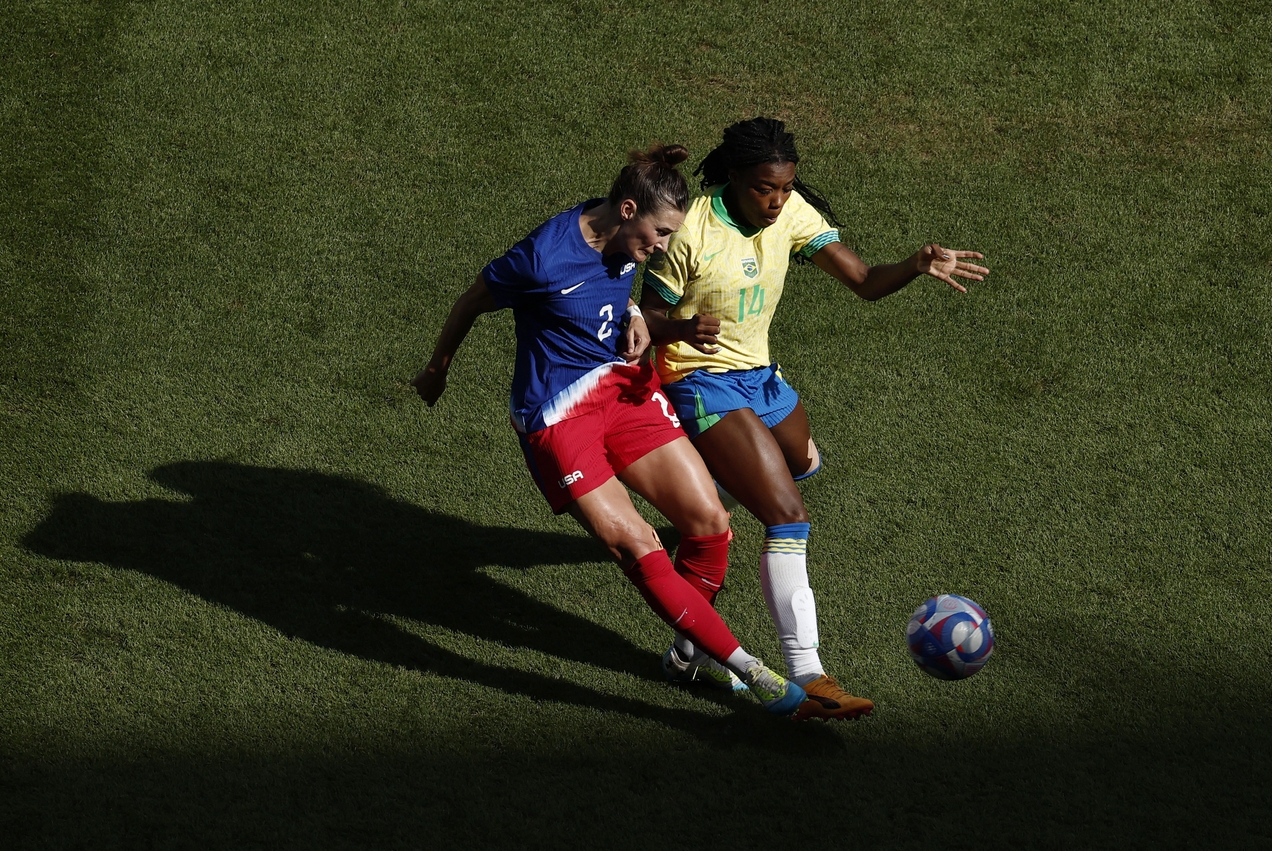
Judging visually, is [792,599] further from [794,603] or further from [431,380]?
[431,380]

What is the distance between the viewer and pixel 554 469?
4660 mm

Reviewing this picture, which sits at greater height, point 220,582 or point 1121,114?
point 1121,114

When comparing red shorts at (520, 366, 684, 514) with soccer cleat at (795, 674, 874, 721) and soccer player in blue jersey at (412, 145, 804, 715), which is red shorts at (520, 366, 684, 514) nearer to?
soccer player in blue jersey at (412, 145, 804, 715)

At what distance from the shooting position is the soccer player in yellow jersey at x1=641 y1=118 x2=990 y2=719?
4770 millimetres

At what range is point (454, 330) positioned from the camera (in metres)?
4.80

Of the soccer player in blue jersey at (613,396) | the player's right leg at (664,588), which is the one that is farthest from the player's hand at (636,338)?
the player's right leg at (664,588)

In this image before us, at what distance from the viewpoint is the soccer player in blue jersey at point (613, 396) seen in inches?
180

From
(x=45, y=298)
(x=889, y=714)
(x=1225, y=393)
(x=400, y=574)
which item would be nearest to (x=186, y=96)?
(x=45, y=298)

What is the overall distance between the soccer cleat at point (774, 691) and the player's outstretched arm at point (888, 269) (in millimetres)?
1617

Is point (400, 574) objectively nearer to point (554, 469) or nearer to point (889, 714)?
point (554, 469)

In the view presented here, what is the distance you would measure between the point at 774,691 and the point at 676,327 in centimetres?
142

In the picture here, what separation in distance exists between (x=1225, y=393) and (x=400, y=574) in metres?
4.53

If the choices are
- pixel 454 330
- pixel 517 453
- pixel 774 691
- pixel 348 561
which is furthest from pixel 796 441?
pixel 348 561

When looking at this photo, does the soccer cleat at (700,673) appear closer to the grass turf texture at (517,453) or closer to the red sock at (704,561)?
the grass turf texture at (517,453)
